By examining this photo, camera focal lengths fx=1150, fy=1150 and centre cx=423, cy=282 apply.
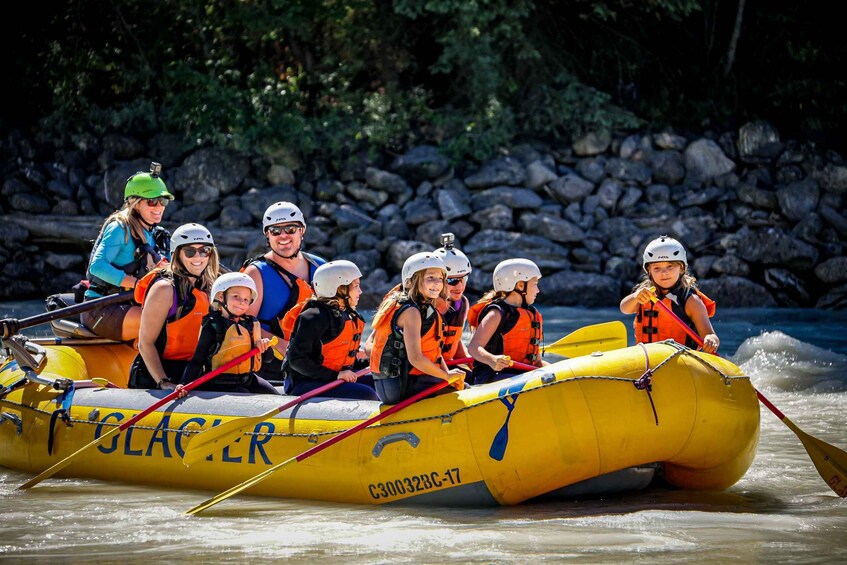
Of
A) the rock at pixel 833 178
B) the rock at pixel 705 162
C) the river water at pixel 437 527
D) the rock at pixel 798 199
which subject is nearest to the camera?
the river water at pixel 437 527

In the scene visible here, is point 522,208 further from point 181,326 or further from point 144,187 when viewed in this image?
point 181,326

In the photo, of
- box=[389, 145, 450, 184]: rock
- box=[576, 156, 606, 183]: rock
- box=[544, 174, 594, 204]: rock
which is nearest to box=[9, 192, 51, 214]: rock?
box=[389, 145, 450, 184]: rock

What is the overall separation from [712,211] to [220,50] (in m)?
7.07

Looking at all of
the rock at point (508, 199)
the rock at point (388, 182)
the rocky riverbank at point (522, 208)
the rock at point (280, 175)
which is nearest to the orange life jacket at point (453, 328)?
the rocky riverbank at point (522, 208)

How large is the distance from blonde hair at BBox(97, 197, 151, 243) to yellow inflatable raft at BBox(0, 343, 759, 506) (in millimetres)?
1560

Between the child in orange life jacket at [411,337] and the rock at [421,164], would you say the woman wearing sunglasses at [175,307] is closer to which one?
the child in orange life jacket at [411,337]

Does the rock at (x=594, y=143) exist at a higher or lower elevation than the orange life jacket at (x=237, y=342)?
higher

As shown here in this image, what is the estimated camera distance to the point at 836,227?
45.5 feet

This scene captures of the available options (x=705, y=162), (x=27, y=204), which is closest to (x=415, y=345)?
(x=705, y=162)

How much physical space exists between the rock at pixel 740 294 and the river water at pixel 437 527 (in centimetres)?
746

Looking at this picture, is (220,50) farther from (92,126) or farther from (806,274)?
(806,274)

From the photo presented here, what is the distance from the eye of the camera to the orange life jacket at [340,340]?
5.62 m

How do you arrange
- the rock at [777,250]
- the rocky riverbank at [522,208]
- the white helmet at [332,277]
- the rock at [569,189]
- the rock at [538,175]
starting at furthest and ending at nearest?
the rock at [538,175]
the rock at [569,189]
the rocky riverbank at [522,208]
the rock at [777,250]
the white helmet at [332,277]

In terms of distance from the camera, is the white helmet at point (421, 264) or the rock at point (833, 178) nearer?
the white helmet at point (421, 264)
